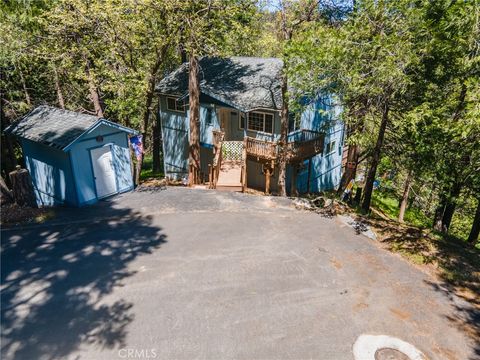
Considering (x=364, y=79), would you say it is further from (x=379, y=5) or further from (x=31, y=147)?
(x=31, y=147)

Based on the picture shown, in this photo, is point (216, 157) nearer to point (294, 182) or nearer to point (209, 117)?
point (209, 117)

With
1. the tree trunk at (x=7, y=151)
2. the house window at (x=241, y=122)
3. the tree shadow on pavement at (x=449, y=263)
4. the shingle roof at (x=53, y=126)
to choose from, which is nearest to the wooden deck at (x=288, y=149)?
the house window at (x=241, y=122)

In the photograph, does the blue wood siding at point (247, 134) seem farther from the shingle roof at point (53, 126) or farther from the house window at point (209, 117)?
the shingle roof at point (53, 126)

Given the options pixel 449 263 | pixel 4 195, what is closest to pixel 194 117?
pixel 4 195

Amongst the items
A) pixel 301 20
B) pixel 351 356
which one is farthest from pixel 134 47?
pixel 351 356

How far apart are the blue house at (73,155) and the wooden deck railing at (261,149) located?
7248 millimetres

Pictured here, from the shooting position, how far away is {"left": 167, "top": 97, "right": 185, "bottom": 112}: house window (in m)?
24.2

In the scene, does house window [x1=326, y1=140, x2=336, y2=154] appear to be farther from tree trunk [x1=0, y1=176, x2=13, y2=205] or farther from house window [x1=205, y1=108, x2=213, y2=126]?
tree trunk [x1=0, y1=176, x2=13, y2=205]

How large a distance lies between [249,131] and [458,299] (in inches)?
604

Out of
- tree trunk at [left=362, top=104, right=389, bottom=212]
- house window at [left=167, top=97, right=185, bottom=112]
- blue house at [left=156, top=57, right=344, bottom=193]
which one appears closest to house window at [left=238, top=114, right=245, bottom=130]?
blue house at [left=156, top=57, right=344, bottom=193]

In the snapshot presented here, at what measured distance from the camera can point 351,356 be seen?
7359 millimetres

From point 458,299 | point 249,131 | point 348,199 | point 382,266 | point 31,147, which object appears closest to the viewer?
point 458,299

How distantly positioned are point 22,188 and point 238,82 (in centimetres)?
1396

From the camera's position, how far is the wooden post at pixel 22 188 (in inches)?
524
